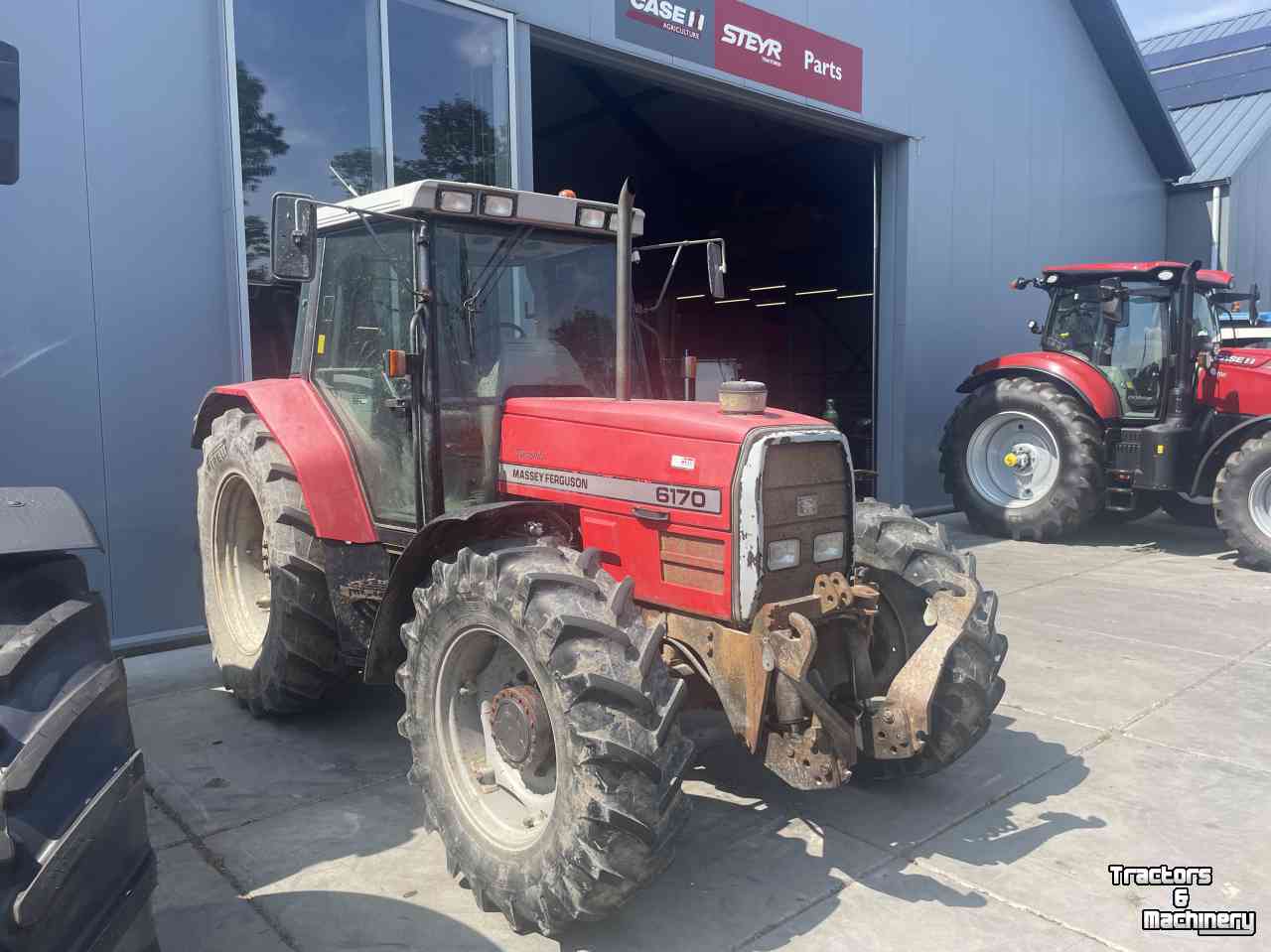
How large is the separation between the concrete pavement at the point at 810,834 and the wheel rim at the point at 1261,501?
322 centimetres

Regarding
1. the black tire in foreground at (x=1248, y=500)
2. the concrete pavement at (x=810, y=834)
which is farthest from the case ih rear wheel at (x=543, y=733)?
the black tire in foreground at (x=1248, y=500)

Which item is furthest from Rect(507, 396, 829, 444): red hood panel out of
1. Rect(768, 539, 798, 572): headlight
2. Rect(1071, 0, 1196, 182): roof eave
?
Rect(1071, 0, 1196, 182): roof eave

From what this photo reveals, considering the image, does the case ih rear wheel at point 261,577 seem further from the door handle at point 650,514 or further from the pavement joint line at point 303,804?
the door handle at point 650,514

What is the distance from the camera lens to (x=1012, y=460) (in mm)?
9359

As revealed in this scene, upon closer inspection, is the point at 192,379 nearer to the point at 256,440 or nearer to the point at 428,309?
the point at 256,440

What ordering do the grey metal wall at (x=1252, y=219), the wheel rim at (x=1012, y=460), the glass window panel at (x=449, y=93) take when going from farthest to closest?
the grey metal wall at (x=1252, y=219)
the wheel rim at (x=1012, y=460)
the glass window panel at (x=449, y=93)

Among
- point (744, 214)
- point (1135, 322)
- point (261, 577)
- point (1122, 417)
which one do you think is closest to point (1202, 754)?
point (261, 577)

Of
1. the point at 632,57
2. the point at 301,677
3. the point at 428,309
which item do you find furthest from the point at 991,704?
the point at 632,57

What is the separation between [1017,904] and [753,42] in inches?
297

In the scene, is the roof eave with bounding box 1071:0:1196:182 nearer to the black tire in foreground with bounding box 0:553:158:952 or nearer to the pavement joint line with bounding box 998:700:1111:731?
the pavement joint line with bounding box 998:700:1111:731

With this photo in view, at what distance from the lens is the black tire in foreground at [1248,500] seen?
7902 mm

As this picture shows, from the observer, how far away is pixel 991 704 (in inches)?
136

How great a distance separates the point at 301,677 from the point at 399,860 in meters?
1.23

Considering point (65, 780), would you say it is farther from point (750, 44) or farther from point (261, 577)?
point (750, 44)
